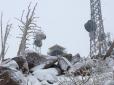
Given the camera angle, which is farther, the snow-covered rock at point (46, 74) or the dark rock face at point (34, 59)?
the dark rock face at point (34, 59)

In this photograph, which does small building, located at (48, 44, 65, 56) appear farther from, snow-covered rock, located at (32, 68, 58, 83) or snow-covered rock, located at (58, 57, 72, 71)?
snow-covered rock, located at (32, 68, 58, 83)

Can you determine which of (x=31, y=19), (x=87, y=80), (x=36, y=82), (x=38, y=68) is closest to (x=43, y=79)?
(x=36, y=82)

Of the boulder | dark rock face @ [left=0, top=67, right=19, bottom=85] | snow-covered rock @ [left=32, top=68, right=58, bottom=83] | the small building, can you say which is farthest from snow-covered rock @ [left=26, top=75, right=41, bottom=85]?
the small building

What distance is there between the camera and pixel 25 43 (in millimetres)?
25047

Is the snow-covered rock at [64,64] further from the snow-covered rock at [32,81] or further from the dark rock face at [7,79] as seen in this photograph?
the dark rock face at [7,79]

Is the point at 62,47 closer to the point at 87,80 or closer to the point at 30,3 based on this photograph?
the point at 30,3

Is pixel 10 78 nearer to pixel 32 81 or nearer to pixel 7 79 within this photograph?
pixel 7 79

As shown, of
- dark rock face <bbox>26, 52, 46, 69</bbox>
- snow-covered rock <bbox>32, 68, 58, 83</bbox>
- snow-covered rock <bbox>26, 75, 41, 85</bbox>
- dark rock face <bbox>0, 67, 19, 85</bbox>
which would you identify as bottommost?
snow-covered rock <bbox>26, 75, 41, 85</bbox>

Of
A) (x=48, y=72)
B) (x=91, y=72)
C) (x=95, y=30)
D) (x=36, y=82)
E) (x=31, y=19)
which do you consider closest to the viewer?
(x=91, y=72)

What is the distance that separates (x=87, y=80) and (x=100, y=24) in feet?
50.0

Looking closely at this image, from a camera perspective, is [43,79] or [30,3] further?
Answer: [30,3]

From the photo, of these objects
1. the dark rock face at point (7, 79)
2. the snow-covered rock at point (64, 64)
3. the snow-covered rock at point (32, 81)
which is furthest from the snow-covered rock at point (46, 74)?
the dark rock face at point (7, 79)

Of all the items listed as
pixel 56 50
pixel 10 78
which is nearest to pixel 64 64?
pixel 10 78

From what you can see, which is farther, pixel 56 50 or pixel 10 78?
pixel 56 50
